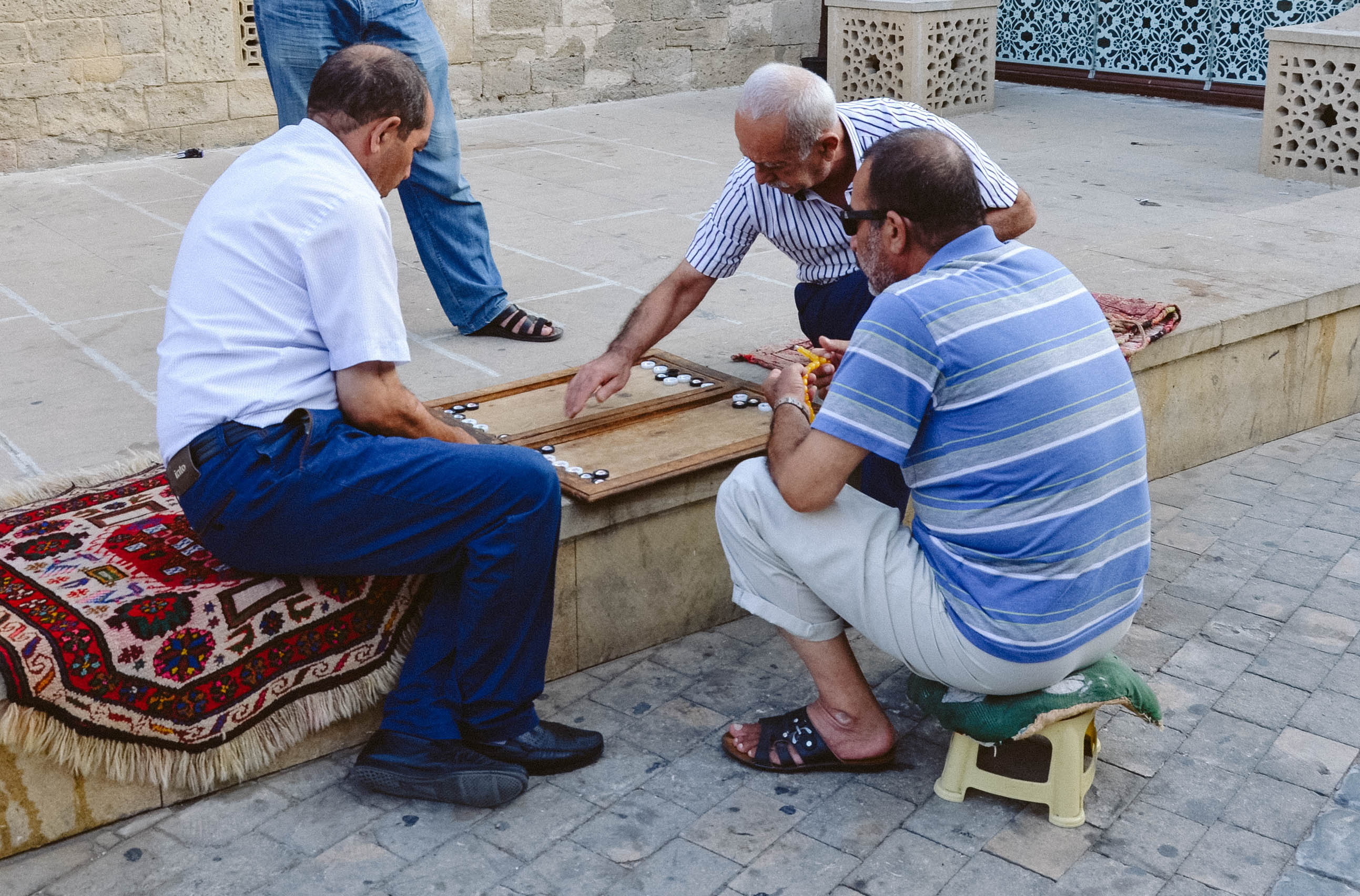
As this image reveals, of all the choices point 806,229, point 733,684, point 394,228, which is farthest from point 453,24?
point 733,684

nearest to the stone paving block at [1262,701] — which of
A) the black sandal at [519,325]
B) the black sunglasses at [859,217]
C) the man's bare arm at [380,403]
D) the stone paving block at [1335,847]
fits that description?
the stone paving block at [1335,847]

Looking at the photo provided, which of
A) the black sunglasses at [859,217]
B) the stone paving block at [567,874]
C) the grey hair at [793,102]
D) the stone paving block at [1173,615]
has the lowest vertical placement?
the stone paving block at [1173,615]

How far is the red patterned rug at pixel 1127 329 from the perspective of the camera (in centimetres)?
397

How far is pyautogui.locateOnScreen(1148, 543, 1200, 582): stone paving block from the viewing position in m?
3.70

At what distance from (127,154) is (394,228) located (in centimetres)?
229

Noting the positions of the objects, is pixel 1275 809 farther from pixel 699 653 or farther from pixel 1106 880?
pixel 699 653

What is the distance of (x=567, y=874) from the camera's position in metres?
2.48

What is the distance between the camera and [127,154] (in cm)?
737

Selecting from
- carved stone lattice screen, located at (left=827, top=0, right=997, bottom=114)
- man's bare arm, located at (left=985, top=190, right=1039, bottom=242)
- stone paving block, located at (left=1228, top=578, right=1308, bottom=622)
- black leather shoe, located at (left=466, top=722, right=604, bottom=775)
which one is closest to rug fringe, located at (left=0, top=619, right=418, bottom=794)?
black leather shoe, located at (left=466, top=722, right=604, bottom=775)

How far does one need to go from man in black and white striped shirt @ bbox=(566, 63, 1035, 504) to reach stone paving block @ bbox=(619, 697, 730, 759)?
72 cm

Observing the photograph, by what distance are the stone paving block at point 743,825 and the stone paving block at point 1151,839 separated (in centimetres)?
58

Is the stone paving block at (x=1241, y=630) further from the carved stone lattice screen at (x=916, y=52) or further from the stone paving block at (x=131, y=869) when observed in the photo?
the carved stone lattice screen at (x=916, y=52)

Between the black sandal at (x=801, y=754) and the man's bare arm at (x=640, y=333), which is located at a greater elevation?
the man's bare arm at (x=640, y=333)

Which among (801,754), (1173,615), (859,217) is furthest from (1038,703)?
(1173,615)
